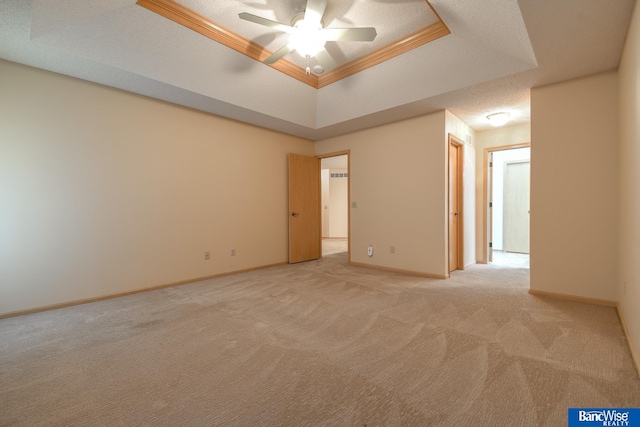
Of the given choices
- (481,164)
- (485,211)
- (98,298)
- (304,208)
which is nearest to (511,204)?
(485,211)

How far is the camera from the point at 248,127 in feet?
15.5

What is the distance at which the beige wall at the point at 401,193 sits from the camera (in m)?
4.08

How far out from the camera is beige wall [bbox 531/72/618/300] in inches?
113

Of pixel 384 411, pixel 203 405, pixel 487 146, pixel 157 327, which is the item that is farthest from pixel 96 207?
pixel 487 146

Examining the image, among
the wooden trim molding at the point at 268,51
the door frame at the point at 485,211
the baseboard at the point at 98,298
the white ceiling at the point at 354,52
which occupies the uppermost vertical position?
the wooden trim molding at the point at 268,51

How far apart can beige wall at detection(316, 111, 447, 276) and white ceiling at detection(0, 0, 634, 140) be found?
0.45m

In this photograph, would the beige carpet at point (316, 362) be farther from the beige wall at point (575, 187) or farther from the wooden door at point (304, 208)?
the wooden door at point (304, 208)

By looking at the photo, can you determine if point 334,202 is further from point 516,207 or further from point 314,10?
point 314,10

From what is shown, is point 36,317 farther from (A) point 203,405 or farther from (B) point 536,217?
(B) point 536,217

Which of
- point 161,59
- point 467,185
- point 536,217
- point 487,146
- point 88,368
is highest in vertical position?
point 161,59

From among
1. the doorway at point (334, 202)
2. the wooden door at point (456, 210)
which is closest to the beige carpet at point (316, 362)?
the wooden door at point (456, 210)

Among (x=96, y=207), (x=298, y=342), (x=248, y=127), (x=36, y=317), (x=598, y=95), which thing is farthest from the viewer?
(x=248, y=127)

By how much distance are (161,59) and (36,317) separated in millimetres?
2964

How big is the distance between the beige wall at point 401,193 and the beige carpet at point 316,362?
1.16 meters
